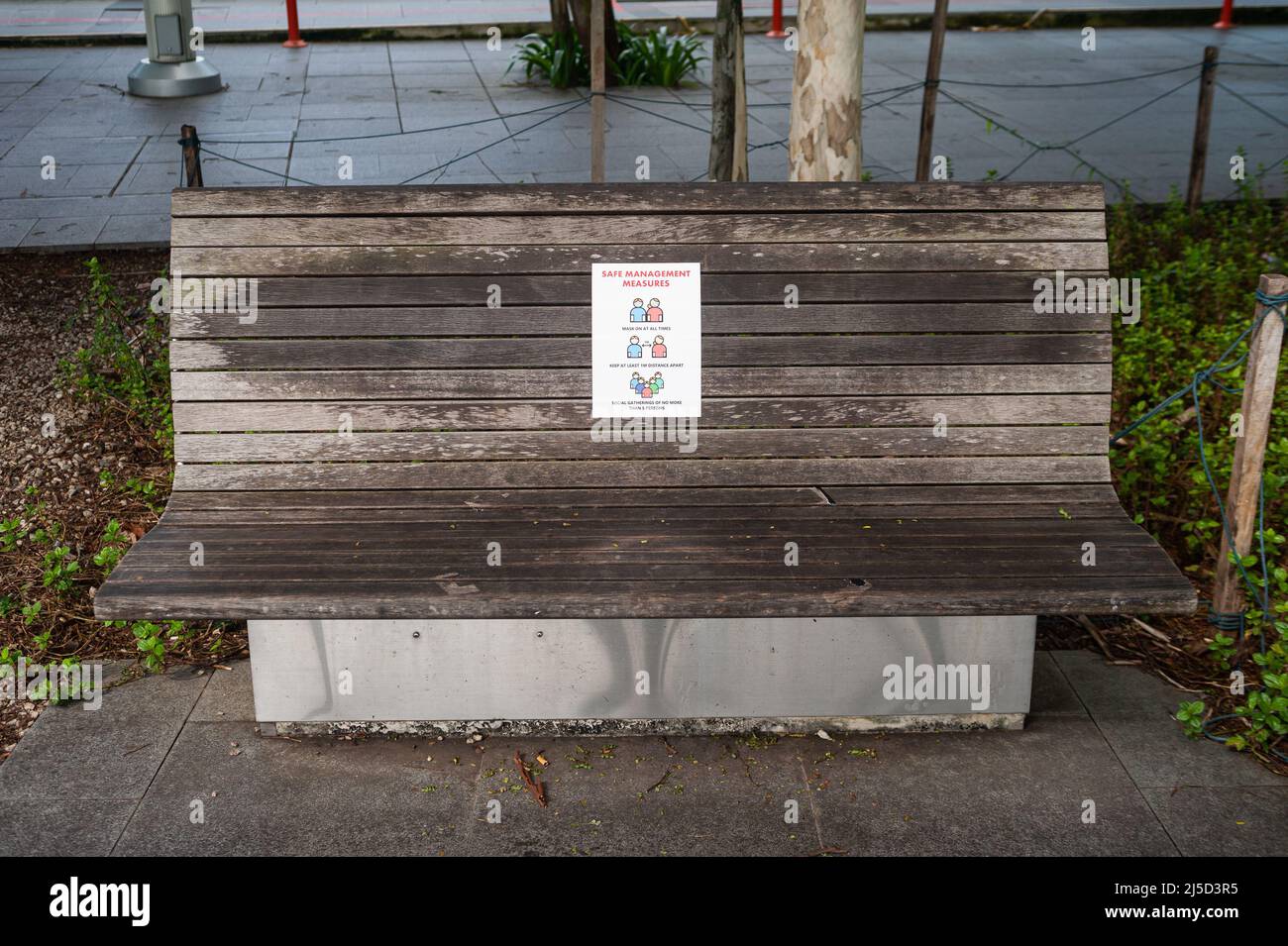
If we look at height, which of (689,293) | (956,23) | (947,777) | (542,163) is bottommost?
(947,777)

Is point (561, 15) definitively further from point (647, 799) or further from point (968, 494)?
point (647, 799)

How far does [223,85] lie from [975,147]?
668 centimetres

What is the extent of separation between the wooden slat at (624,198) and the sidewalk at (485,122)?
315 centimetres

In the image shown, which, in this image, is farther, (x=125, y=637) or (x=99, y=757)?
(x=125, y=637)

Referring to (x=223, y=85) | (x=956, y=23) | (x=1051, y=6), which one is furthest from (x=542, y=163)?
(x=1051, y=6)

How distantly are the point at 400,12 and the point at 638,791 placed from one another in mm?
14049

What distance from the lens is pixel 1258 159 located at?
9.24 m

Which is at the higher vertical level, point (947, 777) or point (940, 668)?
point (940, 668)

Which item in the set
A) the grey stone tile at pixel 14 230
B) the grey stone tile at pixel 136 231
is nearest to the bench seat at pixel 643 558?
the grey stone tile at pixel 136 231

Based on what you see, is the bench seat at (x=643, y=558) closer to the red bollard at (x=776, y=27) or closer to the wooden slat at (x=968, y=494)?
the wooden slat at (x=968, y=494)

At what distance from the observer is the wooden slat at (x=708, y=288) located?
3809mm

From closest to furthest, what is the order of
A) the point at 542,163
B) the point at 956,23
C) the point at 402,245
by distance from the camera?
the point at 402,245, the point at 542,163, the point at 956,23

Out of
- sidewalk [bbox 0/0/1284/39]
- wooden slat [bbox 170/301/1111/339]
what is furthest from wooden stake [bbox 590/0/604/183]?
sidewalk [bbox 0/0/1284/39]

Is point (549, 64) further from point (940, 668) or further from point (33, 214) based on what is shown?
point (940, 668)
